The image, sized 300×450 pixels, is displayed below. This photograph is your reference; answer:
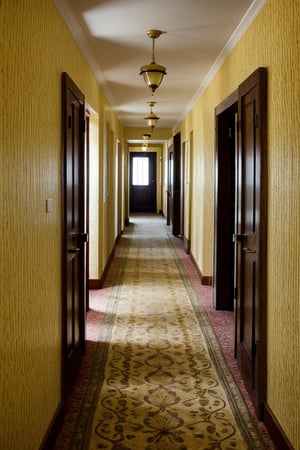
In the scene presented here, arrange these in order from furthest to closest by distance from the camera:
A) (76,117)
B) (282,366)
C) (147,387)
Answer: (76,117), (147,387), (282,366)

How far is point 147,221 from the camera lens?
17344mm

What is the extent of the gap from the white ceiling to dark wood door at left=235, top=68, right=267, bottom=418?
645 mm

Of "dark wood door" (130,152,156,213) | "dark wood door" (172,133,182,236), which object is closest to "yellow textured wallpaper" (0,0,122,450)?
"dark wood door" (172,133,182,236)

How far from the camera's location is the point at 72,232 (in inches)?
157

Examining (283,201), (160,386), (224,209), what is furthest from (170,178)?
(283,201)

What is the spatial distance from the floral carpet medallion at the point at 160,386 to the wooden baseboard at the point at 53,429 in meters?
0.12

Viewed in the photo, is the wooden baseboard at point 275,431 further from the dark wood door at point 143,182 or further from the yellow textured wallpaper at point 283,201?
the dark wood door at point 143,182

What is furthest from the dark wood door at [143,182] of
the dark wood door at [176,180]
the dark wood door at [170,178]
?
the dark wood door at [176,180]

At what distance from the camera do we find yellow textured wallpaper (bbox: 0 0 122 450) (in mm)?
2090

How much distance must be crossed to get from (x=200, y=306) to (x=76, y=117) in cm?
294

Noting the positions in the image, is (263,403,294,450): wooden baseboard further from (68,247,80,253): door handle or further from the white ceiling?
the white ceiling

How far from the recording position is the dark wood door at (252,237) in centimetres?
335

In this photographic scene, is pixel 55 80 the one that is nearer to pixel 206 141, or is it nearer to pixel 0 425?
pixel 0 425

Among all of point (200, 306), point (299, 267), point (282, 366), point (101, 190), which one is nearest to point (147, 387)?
point (282, 366)
